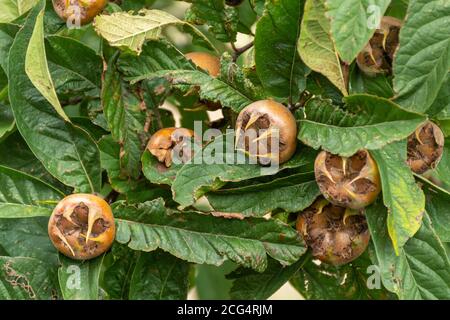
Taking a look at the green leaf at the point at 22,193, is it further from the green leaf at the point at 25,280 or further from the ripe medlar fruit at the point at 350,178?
the ripe medlar fruit at the point at 350,178

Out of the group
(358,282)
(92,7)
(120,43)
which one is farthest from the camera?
(358,282)

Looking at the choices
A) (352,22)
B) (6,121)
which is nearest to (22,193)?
(6,121)

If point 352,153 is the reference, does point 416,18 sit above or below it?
above

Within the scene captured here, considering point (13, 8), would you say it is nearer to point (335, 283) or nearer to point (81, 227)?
point (81, 227)

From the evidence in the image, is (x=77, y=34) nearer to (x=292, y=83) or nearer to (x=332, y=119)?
(x=292, y=83)

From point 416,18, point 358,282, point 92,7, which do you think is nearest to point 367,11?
point 416,18
